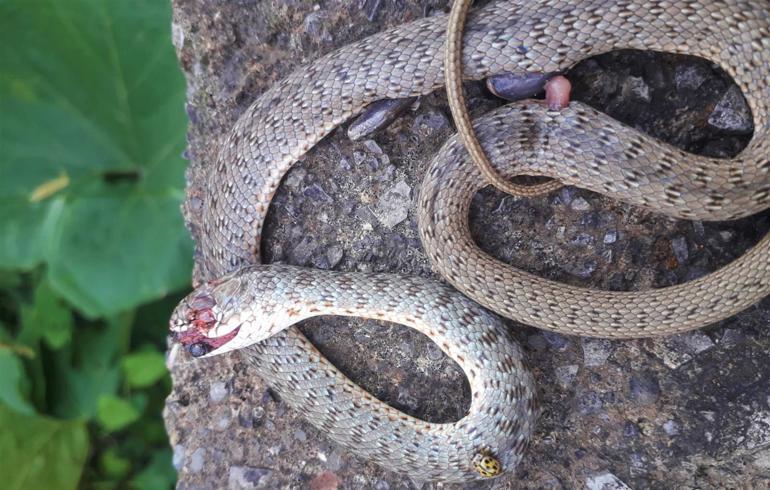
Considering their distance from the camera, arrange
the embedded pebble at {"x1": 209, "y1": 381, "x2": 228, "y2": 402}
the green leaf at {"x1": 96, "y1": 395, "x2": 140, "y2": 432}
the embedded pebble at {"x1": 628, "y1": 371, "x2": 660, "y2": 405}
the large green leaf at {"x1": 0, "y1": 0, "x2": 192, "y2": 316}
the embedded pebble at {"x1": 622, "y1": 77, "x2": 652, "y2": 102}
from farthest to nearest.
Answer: the green leaf at {"x1": 96, "y1": 395, "x2": 140, "y2": 432}
the large green leaf at {"x1": 0, "y1": 0, "x2": 192, "y2": 316}
the embedded pebble at {"x1": 209, "y1": 381, "x2": 228, "y2": 402}
the embedded pebble at {"x1": 628, "y1": 371, "x2": 660, "y2": 405}
the embedded pebble at {"x1": 622, "y1": 77, "x2": 652, "y2": 102}

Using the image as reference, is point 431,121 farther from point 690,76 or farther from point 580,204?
point 690,76

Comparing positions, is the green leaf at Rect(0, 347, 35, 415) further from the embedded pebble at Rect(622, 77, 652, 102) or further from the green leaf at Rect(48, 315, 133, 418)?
the embedded pebble at Rect(622, 77, 652, 102)

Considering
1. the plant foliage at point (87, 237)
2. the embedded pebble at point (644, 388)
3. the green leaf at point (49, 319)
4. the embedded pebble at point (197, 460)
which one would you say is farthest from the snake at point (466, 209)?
the green leaf at point (49, 319)

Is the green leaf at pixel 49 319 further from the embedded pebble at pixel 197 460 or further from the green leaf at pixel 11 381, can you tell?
the embedded pebble at pixel 197 460

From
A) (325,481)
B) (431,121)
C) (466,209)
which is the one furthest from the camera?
(325,481)

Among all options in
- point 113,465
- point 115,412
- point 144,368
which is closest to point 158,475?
point 113,465

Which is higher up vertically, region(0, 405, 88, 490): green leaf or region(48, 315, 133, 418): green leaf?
region(48, 315, 133, 418): green leaf

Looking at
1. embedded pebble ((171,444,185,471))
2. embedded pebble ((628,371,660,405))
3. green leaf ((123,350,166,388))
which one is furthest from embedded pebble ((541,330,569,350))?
green leaf ((123,350,166,388))
